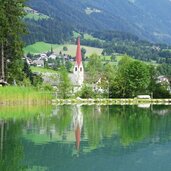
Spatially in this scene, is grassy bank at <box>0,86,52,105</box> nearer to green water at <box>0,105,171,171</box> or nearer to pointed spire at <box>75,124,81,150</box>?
green water at <box>0,105,171,171</box>

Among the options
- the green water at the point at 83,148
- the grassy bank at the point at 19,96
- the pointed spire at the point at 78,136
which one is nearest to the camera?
the green water at the point at 83,148

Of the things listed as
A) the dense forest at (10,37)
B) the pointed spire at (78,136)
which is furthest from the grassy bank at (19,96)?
the pointed spire at (78,136)

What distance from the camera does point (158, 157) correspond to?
22.8 meters

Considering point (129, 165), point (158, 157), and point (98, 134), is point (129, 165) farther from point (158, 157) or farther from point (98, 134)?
point (98, 134)

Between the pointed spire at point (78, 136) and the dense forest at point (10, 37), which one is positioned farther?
the dense forest at point (10, 37)

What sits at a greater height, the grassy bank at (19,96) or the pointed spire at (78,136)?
the grassy bank at (19,96)

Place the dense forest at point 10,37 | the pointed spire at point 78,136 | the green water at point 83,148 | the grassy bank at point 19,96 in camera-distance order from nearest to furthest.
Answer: the green water at point 83,148, the pointed spire at point 78,136, the grassy bank at point 19,96, the dense forest at point 10,37

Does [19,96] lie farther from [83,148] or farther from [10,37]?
[83,148]

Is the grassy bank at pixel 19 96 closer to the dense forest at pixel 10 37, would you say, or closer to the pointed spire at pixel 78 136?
the dense forest at pixel 10 37

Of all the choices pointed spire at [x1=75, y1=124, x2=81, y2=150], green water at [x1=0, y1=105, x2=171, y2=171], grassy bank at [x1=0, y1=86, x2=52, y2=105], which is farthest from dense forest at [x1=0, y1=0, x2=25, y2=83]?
pointed spire at [x1=75, y1=124, x2=81, y2=150]

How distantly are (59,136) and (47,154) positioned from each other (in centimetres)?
735

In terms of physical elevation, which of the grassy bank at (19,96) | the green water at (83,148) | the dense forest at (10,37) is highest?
→ the dense forest at (10,37)

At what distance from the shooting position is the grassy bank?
56.1 metres

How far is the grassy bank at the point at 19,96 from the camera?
184ft
